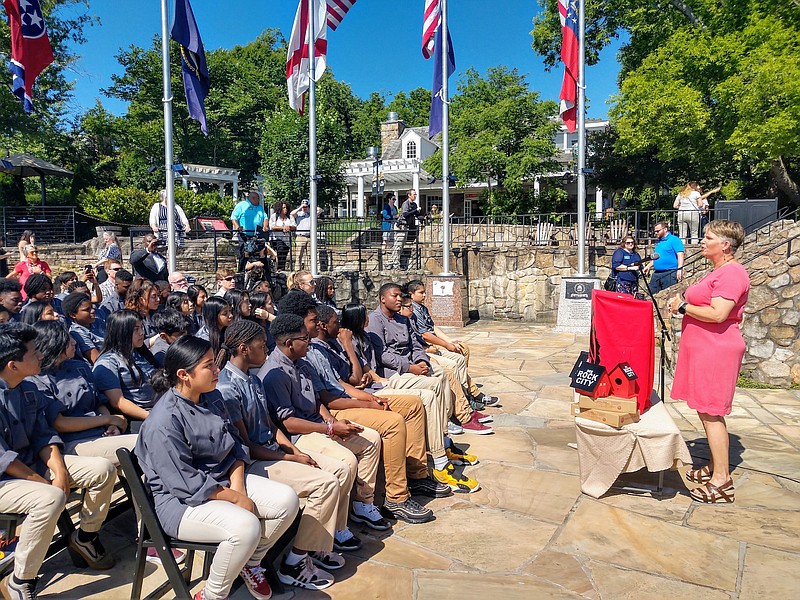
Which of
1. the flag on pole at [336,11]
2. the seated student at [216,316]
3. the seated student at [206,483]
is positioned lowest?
the seated student at [206,483]

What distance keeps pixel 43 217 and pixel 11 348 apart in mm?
17054

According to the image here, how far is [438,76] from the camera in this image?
1162 cm

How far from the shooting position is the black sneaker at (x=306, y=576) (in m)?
3.25

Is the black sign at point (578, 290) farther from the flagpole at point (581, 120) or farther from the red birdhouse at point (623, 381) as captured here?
the red birdhouse at point (623, 381)

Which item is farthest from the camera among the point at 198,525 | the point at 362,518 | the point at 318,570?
the point at 362,518

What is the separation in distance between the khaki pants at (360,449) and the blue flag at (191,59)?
21.3ft

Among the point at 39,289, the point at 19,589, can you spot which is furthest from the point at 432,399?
the point at 39,289

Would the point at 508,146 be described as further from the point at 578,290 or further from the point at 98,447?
the point at 98,447

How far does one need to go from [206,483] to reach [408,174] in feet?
106

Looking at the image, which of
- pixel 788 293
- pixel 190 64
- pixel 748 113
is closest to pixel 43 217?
pixel 190 64

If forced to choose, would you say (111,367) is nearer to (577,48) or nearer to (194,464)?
(194,464)

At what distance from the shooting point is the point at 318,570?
3.31 metres

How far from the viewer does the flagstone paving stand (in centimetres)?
326

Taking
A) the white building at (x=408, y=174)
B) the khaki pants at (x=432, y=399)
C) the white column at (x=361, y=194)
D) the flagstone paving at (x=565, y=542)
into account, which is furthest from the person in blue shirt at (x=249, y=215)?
the white column at (x=361, y=194)
